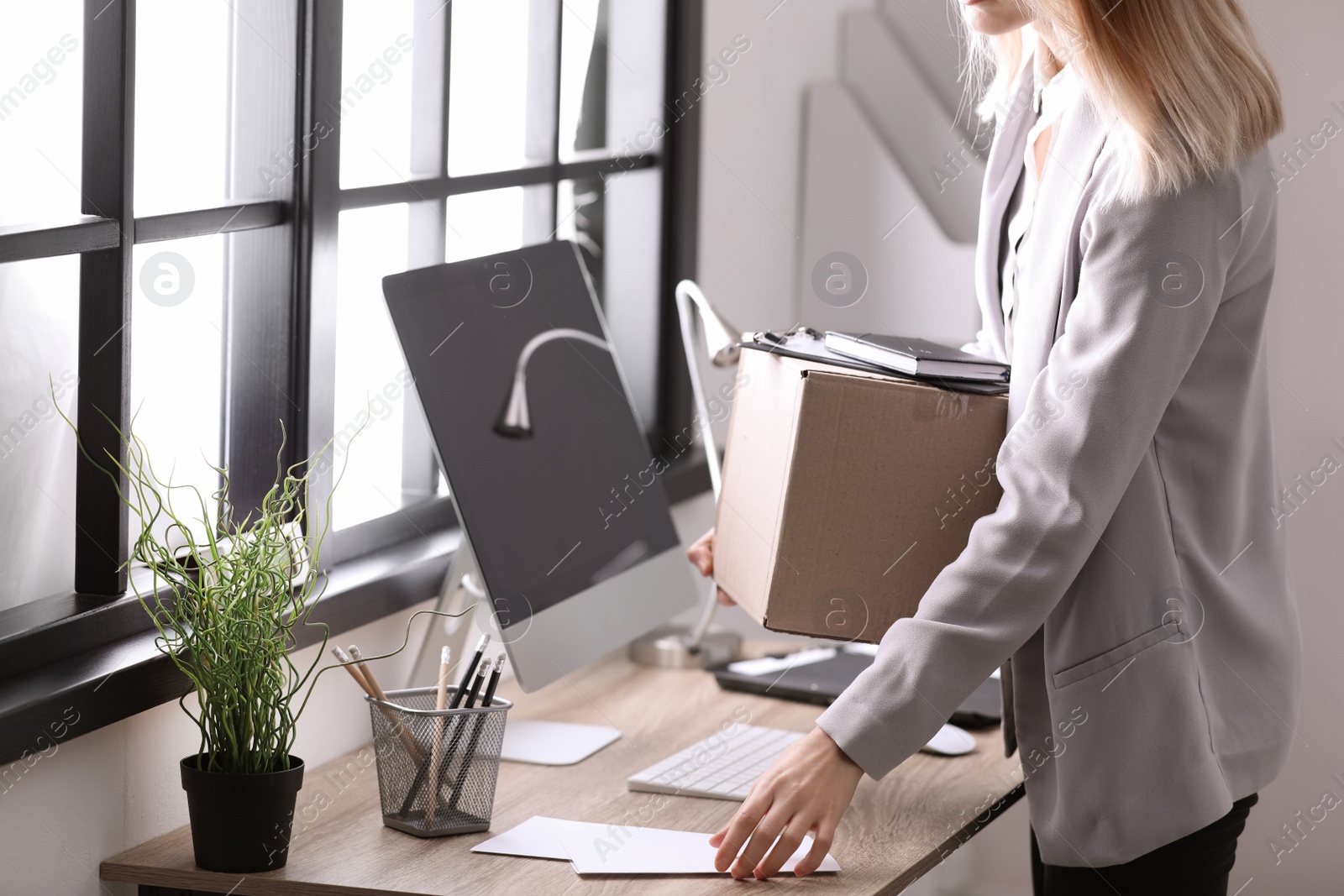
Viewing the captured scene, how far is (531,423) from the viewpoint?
1.55 m

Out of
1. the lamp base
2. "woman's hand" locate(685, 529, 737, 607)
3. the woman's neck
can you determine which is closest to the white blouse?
the woman's neck

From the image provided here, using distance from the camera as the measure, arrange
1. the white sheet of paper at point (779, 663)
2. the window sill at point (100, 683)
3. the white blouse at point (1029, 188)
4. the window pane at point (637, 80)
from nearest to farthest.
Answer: the window sill at point (100, 683) < the white blouse at point (1029, 188) < the white sheet of paper at point (779, 663) < the window pane at point (637, 80)

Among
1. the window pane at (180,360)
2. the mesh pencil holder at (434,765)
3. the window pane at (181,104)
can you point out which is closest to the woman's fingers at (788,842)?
the mesh pencil holder at (434,765)

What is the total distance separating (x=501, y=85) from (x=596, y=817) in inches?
49.6

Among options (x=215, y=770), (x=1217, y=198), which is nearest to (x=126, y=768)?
(x=215, y=770)

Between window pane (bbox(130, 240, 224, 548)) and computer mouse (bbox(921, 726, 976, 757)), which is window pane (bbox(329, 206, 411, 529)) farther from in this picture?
computer mouse (bbox(921, 726, 976, 757))

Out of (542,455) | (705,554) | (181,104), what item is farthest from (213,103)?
(705,554)

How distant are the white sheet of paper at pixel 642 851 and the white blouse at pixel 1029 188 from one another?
1.82 ft

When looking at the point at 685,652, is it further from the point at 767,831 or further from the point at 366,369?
the point at 767,831

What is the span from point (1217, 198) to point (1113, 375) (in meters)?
0.17

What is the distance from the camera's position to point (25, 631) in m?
1.16

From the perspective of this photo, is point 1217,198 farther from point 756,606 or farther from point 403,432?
point 403,432

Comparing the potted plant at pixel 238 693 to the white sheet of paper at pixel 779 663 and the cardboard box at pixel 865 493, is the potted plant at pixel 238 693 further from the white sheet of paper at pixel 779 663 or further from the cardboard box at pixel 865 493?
the white sheet of paper at pixel 779 663

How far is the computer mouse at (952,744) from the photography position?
158cm
